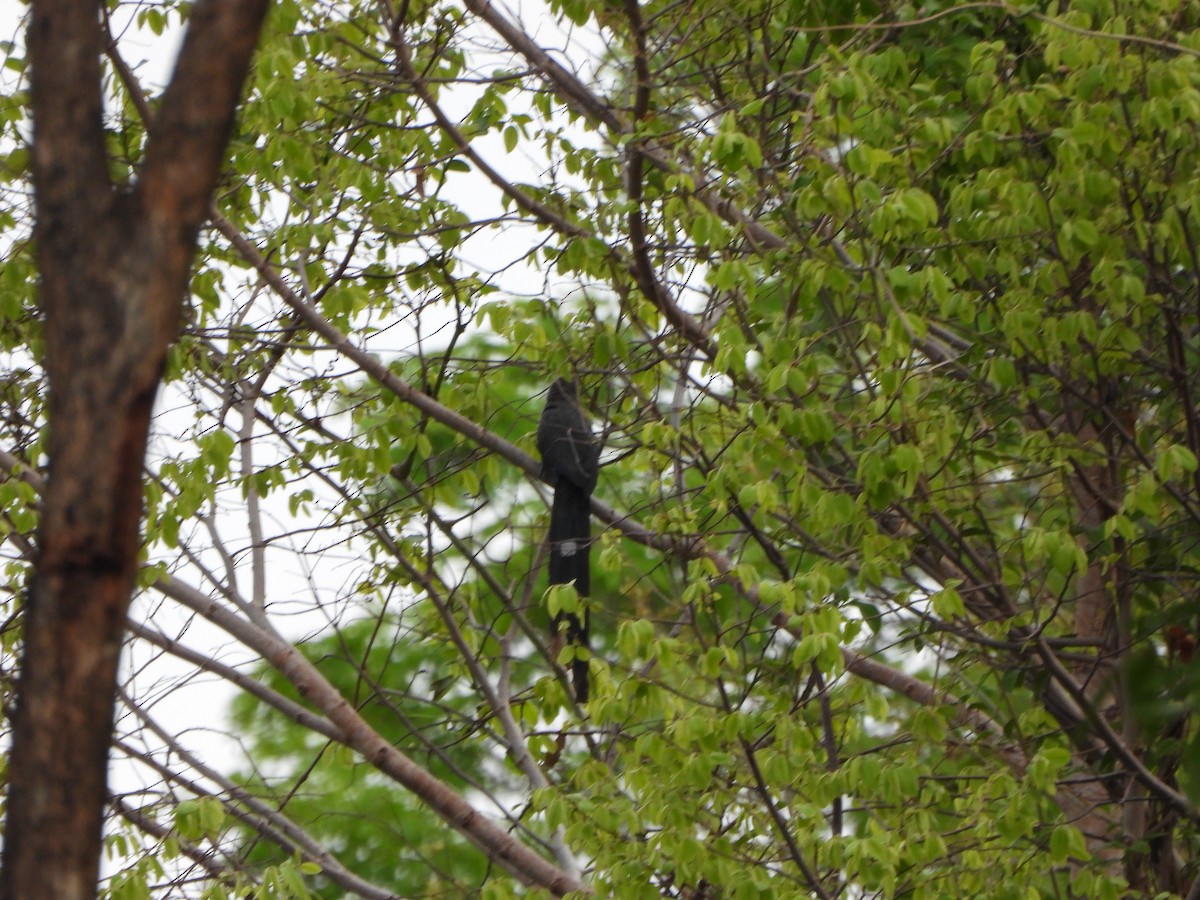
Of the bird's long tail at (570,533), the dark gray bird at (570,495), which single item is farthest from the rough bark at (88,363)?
the bird's long tail at (570,533)

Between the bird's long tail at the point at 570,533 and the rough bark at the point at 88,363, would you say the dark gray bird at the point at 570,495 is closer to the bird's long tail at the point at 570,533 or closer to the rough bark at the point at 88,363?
the bird's long tail at the point at 570,533

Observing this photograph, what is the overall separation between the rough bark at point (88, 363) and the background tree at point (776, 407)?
2.34m

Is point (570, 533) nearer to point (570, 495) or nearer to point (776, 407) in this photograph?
point (570, 495)

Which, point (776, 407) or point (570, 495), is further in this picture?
point (570, 495)

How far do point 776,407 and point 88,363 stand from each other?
2.70 meters

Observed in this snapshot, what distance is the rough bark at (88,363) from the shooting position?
1.64 metres

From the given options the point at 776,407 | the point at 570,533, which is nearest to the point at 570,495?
the point at 570,533

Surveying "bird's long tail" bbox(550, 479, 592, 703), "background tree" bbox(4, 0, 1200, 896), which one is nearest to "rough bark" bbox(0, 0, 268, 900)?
"background tree" bbox(4, 0, 1200, 896)

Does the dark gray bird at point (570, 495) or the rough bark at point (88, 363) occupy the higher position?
the dark gray bird at point (570, 495)

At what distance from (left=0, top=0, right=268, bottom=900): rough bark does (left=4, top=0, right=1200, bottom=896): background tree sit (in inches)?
92.2

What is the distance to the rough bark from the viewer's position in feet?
5.37

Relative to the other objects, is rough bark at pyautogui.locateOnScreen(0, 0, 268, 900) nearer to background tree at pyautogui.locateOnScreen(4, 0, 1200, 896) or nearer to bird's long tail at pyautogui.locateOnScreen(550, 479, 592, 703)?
background tree at pyautogui.locateOnScreen(4, 0, 1200, 896)

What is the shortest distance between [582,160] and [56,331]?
3603 millimetres

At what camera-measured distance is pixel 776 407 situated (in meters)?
4.12
